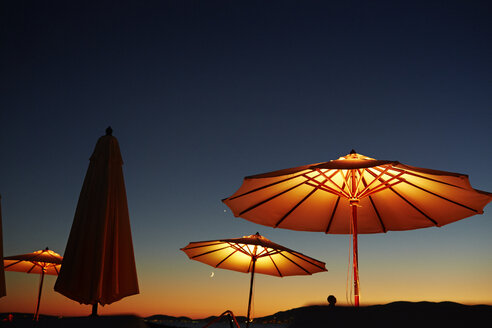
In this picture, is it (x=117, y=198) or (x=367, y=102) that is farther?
(x=367, y=102)

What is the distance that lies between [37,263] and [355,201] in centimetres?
866

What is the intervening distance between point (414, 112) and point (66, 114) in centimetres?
1283

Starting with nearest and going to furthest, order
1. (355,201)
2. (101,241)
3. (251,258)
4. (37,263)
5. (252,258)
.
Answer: (101,241) < (355,201) < (252,258) < (251,258) < (37,263)

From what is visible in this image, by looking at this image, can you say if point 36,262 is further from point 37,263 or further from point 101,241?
point 101,241

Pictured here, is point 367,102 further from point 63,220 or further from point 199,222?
point 63,220

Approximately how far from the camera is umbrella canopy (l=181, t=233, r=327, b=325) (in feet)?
25.2

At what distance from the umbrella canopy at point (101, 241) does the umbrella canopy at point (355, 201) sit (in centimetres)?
151

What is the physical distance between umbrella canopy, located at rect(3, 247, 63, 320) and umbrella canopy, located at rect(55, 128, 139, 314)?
573 centimetres

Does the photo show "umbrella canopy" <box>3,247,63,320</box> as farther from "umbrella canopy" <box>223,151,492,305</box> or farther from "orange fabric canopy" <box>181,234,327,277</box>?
"umbrella canopy" <box>223,151,492,305</box>

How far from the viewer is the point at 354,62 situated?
13.3 metres

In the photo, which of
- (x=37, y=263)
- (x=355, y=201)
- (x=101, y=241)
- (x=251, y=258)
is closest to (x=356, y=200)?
(x=355, y=201)

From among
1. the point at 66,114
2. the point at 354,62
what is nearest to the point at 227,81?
the point at 354,62

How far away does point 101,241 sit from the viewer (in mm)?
3672

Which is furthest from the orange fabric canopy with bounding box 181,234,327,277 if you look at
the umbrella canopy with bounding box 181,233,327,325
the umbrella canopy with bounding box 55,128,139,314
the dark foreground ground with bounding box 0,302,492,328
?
the dark foreground ground with bounding box 0,302,492,328
